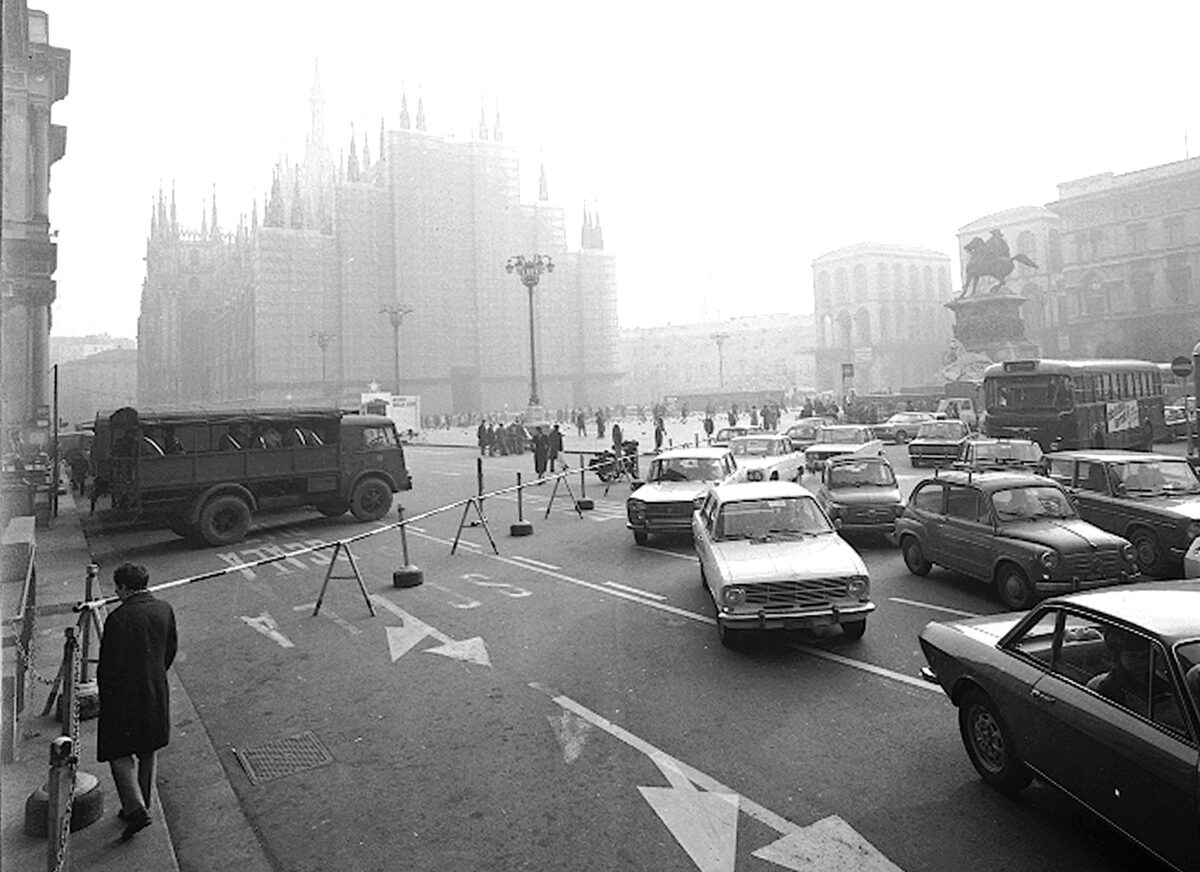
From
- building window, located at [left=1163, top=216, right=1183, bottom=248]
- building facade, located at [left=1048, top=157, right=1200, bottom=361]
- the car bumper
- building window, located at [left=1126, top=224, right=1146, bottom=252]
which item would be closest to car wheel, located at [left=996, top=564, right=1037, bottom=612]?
the car bumper

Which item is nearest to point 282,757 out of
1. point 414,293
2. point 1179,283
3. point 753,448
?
point 753,448

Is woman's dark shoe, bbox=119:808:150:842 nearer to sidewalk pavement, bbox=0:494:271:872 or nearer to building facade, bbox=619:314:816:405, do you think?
sidewalk pavement, bbox=0:494:271:872

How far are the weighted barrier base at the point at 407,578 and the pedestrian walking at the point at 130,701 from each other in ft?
21.5

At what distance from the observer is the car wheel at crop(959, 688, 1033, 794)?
5023 mm

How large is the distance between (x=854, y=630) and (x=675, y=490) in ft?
20.5

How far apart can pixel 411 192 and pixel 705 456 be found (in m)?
64.1

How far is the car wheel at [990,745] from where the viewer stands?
16.5 ft

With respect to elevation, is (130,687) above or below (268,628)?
above

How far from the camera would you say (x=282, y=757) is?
6.27 metres

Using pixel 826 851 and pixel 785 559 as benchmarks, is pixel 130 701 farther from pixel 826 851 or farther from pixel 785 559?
pixel 785 559

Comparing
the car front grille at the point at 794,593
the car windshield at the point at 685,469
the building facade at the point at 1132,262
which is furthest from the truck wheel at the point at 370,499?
the building facade at the point at 1132,262

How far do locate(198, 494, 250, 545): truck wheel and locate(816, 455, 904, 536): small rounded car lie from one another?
35.3ft

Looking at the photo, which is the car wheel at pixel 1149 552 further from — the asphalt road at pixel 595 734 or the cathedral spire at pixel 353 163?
the cathedral spire at pixel 353 163

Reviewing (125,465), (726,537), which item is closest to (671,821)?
(726,537)
